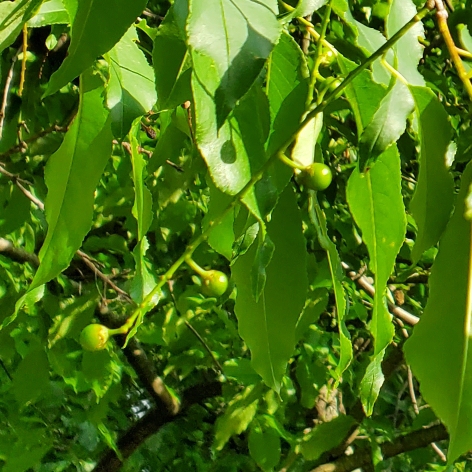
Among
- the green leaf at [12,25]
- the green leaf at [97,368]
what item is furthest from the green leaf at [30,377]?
the green leaf at [12,25]

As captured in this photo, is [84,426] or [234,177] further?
[84,426]

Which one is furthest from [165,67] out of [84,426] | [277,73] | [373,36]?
[84,426]

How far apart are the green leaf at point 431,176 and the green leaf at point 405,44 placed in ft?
0.05

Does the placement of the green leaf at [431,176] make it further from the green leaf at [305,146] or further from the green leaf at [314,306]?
the green leaf at [314,306]

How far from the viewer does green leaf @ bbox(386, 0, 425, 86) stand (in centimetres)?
34

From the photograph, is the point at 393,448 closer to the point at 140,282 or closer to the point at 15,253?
the point at 15,253

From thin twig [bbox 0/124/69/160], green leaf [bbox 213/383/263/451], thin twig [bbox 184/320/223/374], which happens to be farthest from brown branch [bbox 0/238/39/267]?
green leaf [bbox 213/383/263/451]

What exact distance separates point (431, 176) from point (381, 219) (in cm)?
4

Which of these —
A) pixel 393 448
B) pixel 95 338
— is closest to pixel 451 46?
pixel 95 338

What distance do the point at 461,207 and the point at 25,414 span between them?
1129 mm

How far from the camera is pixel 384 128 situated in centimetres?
30

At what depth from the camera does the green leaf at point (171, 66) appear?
0.96ft

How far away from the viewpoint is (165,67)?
29 cm

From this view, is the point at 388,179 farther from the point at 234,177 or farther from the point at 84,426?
the point at 84,426
